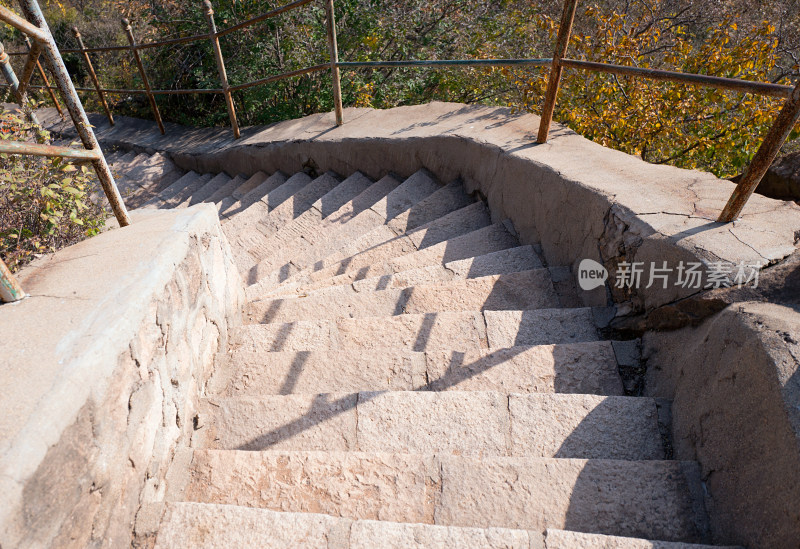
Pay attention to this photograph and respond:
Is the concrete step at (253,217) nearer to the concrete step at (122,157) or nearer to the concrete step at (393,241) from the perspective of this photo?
the concrete step at (393,241)

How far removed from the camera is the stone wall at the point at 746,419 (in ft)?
3.31

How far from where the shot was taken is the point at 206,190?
5.11 m

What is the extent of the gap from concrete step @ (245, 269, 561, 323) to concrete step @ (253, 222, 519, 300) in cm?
27

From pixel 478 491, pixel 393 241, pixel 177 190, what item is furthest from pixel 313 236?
pixel 177 190

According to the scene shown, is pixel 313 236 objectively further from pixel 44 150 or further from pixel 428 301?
pixel 44 150

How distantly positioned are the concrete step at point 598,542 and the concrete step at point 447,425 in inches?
13.4

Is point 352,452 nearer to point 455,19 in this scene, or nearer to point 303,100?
point 303,100

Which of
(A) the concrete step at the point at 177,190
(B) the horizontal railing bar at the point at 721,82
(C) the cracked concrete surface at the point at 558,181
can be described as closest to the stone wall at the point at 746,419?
(C) the cracked concrete surface at the point at 558,181

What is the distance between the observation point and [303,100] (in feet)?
18.0

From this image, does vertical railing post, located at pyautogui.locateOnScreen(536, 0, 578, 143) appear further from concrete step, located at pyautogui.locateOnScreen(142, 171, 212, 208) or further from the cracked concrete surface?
concrete step, located at pyautogui.locateOnScreen(142, 171, 212, 208)

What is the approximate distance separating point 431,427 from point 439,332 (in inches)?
19.9

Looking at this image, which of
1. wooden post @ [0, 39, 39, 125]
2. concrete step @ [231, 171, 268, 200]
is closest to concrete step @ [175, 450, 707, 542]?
wooden post @ [0, 39, 39, 125]

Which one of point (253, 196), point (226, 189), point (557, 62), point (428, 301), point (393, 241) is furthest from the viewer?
point (226, 189)

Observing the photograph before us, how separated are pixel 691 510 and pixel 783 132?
1.12 meters
